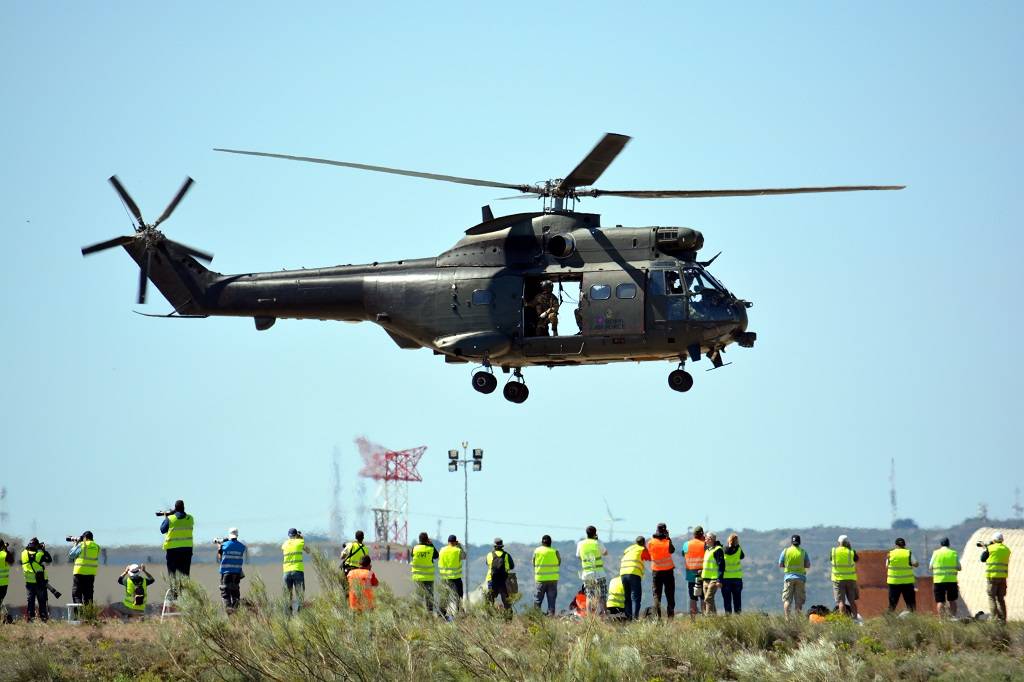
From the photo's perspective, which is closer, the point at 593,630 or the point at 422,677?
the point at 422,677

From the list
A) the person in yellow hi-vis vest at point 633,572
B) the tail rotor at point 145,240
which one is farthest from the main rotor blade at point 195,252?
the person in yellow hi-vis vest at point 633,572

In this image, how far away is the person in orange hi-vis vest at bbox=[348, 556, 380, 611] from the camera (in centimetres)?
1803

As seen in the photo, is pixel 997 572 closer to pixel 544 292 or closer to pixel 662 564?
pixel 662 564

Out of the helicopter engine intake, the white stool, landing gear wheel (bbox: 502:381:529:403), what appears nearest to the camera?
the white stool

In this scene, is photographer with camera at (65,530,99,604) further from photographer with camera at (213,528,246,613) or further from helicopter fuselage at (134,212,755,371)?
helicopter fuselage at (134,212,755,371)

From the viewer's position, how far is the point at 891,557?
85.0ft

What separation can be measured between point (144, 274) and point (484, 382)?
9440 mm

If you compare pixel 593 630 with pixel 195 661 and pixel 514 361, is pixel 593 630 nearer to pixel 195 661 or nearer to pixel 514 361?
pixel 195 661

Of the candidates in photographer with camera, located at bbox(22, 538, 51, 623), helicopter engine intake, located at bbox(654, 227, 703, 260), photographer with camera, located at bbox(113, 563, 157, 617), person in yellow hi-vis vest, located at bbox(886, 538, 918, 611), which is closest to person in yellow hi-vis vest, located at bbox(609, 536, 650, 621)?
person in yellow hi-vis vest, located at bbox(886, 538, 918, 611)

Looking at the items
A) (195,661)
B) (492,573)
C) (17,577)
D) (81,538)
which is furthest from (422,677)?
(17,577)

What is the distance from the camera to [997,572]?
25547 mm

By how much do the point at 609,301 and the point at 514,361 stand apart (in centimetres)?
247

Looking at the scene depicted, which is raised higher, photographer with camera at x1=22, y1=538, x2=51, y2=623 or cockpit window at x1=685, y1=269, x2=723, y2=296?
cockpit window at x1=685, y1=269, x2=723, y2=296

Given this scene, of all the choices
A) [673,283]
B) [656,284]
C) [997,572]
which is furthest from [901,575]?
[656,284]
